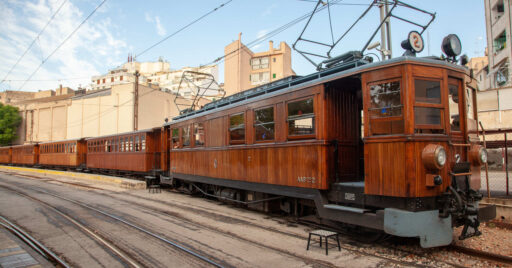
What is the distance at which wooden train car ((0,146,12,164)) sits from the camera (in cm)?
3909

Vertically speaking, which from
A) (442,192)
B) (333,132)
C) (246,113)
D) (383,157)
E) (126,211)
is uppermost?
(246,113)

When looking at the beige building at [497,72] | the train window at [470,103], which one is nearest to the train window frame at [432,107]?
the train window at [470,103]

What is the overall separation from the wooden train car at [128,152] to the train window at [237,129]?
27.2 ft

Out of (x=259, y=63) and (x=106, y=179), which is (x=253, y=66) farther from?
(x=106, y=179)

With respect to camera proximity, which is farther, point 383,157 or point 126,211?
point 126,211

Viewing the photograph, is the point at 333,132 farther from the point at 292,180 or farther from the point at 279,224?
the point at 279,224

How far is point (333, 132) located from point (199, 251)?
3.32 meters

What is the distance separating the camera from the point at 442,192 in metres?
5.06

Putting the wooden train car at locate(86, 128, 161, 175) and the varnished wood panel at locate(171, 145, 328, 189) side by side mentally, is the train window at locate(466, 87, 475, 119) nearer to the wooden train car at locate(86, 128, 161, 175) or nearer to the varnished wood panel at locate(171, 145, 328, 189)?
the varnished wood panel at locate(171, 145, 328, 189)

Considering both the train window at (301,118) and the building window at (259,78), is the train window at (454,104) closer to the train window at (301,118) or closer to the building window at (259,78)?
the train window at (301,118)

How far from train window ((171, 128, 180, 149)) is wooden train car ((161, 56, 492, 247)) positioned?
15.3 ft

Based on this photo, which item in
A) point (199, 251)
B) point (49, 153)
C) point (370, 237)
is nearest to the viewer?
point (199, 251)

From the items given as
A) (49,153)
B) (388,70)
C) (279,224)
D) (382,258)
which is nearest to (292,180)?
(279,224)

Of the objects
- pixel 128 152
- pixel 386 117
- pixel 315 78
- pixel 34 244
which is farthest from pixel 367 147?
pixel 128 152
